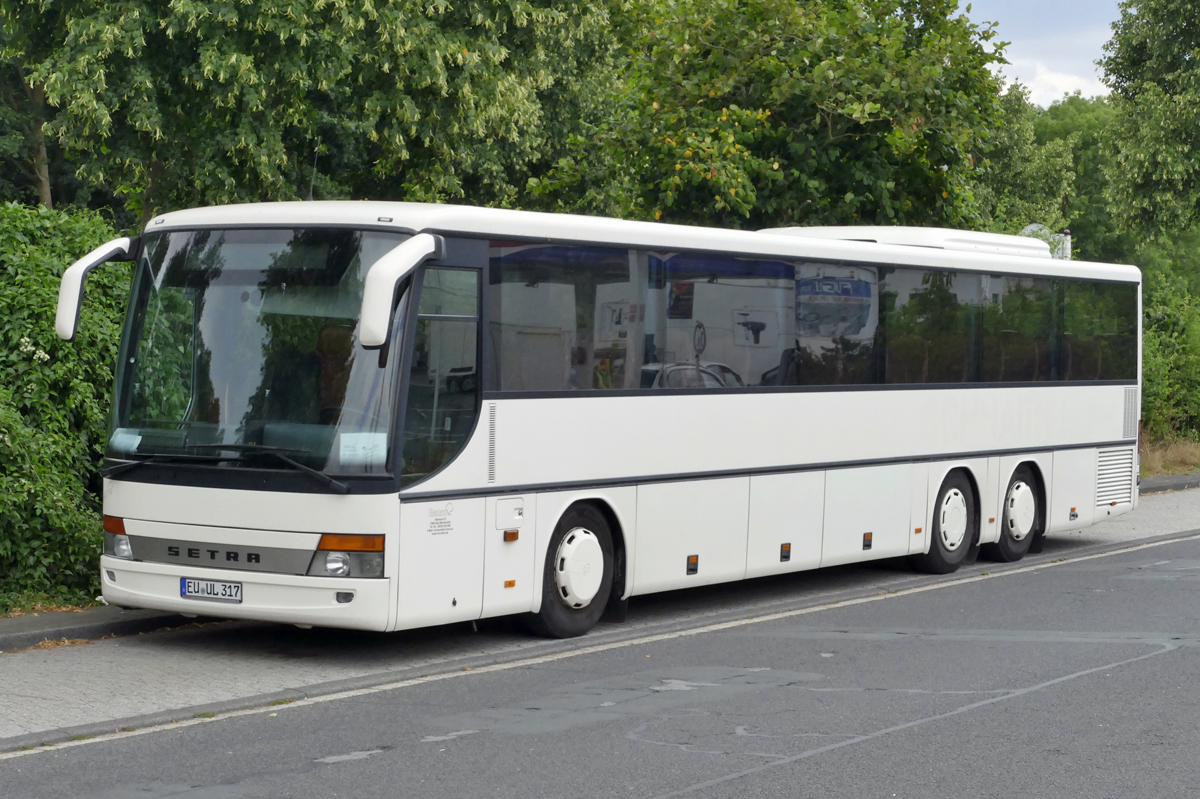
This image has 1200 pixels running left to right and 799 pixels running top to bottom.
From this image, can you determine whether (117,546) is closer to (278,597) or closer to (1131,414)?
(278,597)

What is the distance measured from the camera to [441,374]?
32.4 feet

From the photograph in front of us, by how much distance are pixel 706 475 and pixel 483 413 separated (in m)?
2.47

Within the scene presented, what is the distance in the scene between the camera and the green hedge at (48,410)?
10922 millimetres

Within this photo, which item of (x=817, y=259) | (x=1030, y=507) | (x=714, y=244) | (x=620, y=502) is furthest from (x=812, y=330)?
(x=1030, y=507)

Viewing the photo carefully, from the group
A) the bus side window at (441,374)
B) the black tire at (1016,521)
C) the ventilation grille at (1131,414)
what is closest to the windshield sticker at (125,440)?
the bus side window at (441,374)

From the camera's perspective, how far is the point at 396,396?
31.4ft

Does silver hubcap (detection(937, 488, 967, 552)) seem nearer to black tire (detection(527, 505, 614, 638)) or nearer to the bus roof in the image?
the bus roof

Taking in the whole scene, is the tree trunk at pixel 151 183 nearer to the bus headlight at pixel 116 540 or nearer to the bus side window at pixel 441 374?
the bus headlight at pixel 116 540

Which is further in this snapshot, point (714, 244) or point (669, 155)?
point (669, 155)

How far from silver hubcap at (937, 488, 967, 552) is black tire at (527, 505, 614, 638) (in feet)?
15.8

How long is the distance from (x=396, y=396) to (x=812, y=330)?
478 cm

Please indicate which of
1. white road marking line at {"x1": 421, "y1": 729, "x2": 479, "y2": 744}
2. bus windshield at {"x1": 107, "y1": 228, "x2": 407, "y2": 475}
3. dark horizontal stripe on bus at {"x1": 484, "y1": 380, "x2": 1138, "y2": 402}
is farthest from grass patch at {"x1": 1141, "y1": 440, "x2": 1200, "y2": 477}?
white road marking line at {"x1": 421, "y1": 729, "x2": 479, "y2": 744}

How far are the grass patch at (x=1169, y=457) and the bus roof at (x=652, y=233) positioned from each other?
11585 mm

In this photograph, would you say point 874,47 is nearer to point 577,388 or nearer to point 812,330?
point 812,330
